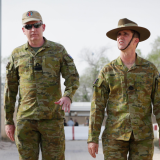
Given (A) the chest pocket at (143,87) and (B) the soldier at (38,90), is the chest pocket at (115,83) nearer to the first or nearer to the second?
(A) the chest pocket at (143,87)

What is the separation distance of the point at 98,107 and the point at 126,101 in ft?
1.21

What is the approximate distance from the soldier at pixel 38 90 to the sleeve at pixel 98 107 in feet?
1.22

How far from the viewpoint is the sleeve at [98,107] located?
4.05 meters

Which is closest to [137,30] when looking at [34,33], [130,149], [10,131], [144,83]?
[144,83]

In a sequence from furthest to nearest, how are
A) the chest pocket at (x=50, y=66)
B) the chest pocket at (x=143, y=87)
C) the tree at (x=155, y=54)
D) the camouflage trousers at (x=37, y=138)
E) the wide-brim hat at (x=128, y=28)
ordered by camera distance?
1. the tree at (x=155, y=54)
2. the chest pocket at (x=50, y=66)
3. the camouflage trousers at (x=37, y=138)
4. the wide-brim hat at (x=128, y=28)
5. the chest pocket at (x=143, y=87)

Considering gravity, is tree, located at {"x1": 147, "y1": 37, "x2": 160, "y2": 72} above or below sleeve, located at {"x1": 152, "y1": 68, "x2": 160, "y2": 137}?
above

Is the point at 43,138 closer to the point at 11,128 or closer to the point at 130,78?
the point at 11,128

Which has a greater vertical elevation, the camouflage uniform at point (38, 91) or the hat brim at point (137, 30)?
the hat brim at point (137, 30)

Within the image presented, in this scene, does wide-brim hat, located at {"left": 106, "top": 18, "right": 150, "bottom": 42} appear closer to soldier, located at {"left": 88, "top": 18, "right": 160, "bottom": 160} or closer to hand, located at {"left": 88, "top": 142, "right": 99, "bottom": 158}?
soldier, located at {"left": 88, "top": 18, "right": 160, "bottom": 160}

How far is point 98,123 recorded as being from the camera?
160 inches

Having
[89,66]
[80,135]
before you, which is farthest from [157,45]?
[80,135]

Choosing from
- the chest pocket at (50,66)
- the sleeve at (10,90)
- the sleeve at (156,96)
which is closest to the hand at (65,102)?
the chest pocket at (50,66)

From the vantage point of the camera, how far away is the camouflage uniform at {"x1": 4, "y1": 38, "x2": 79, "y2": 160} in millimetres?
4320

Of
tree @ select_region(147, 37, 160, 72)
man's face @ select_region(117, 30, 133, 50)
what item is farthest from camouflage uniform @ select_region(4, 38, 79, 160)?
tree @ select_region(147, 37, 160, 72)
